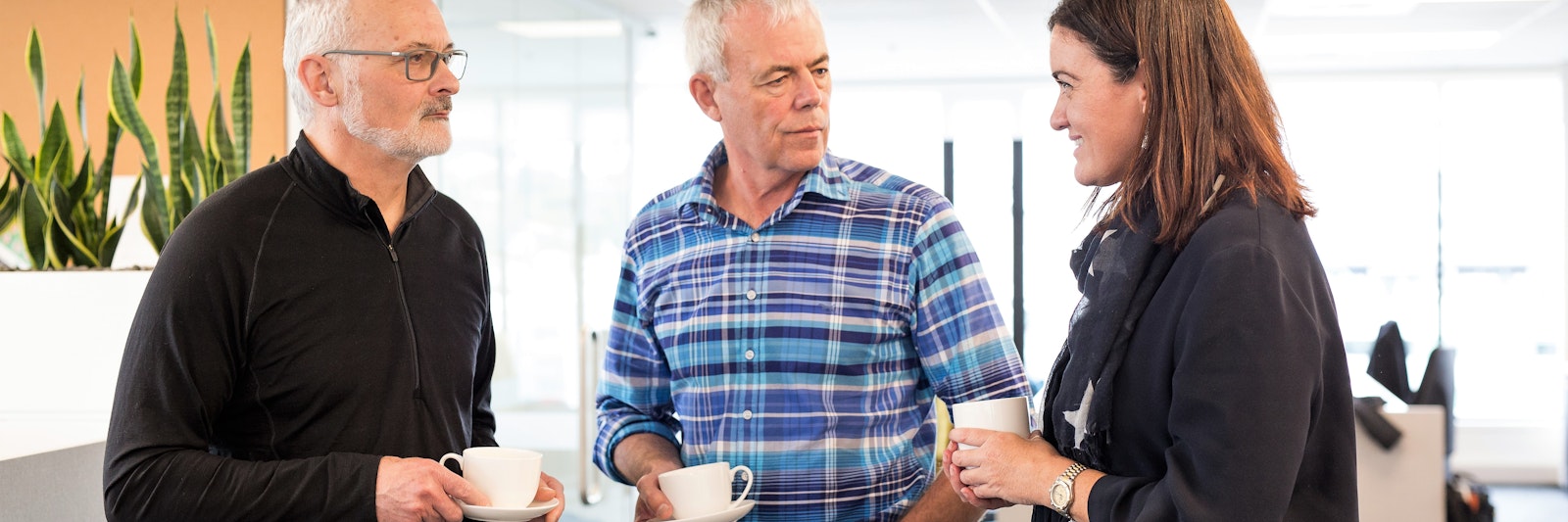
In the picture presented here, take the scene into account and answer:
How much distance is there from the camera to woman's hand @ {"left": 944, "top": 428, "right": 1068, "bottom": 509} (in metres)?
1.25

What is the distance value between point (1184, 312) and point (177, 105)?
2143 millimetres

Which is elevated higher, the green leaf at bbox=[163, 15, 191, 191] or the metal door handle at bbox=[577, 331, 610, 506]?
the green leaf at bbox=[163, 15, 191, 191]

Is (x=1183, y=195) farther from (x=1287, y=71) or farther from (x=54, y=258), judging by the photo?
(x=1287, y=71)

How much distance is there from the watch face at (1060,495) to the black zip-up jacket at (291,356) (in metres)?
0.71

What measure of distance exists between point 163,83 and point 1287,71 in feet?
23.1

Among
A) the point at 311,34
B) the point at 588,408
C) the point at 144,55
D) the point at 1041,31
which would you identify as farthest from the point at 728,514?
the point at 1041,31

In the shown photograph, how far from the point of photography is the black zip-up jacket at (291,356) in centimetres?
129

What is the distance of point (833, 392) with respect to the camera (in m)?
1.69

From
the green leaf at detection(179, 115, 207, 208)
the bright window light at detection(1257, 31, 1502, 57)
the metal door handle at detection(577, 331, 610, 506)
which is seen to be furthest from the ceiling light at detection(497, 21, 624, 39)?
the bright window light at detection(1257, 31, 1502, 57)

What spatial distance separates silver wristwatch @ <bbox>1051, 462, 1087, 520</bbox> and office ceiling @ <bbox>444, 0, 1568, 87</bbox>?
3.19 meters

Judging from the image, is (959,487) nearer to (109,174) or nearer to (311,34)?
(311,34)

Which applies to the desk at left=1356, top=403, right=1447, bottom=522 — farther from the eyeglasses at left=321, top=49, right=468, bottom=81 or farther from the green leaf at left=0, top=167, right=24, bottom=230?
the green leaf at left=0, top=167, right=24, bottom=230

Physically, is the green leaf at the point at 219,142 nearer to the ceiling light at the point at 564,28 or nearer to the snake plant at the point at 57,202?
the snake plant at the point at 57,202

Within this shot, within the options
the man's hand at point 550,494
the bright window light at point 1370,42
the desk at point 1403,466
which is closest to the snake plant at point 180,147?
the man's hand at point 550,494
